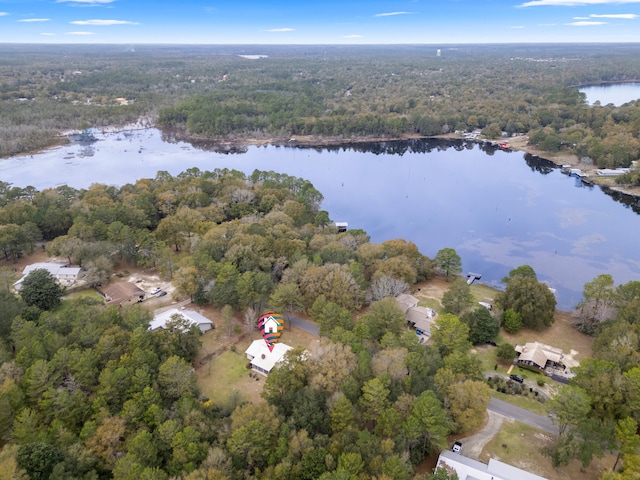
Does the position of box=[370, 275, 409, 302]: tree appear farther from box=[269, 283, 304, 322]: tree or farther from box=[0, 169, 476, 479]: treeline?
box=[269, 283, 304, 322]: tree

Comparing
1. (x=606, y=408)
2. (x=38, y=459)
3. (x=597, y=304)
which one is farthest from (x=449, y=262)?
(x=38, y=459)

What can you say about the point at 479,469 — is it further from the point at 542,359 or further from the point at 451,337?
the point at 542,359

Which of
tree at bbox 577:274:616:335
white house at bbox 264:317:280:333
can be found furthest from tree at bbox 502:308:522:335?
white house at bbox 264:317:280:333

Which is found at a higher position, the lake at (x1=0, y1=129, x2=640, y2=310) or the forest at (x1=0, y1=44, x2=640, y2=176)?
the forest at (x1=0, y1=44, x2=640, y2=176)

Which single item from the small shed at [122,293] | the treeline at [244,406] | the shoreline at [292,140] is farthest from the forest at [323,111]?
the small shed at [122,293]

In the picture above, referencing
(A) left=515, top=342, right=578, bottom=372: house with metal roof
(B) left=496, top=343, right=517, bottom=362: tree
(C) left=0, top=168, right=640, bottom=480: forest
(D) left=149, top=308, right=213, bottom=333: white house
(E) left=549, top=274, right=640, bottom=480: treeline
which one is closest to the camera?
(C) left=0, top=168, right=640, bottom=480: forest

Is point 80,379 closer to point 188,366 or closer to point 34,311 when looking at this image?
point 188,366
